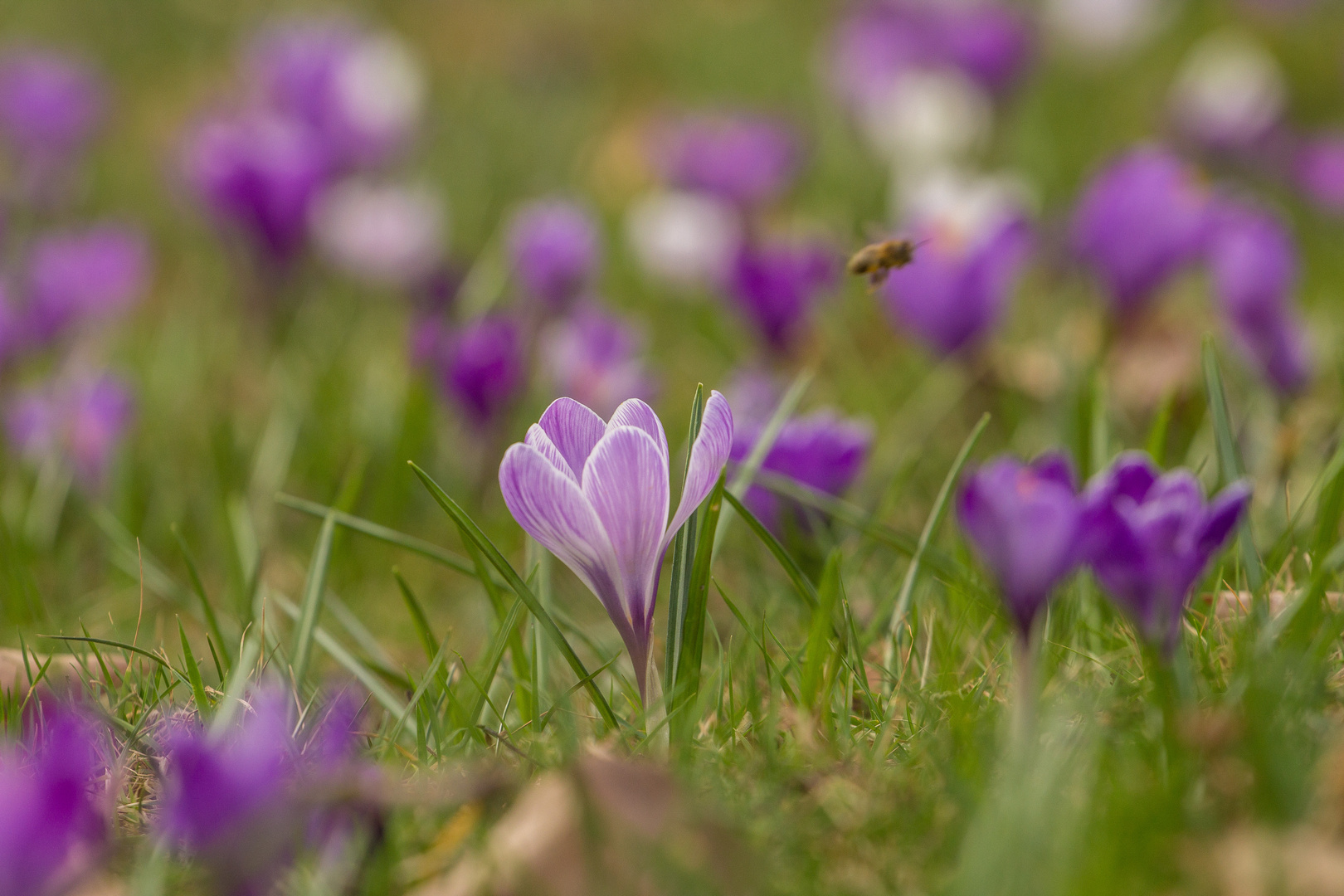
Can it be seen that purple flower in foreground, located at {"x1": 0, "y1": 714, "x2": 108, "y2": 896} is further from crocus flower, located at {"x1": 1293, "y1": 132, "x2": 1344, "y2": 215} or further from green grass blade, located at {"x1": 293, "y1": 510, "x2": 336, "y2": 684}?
crocus flower, located at {"x1": 1293, "y1": 132, "x2": 1344, "y2": 215}

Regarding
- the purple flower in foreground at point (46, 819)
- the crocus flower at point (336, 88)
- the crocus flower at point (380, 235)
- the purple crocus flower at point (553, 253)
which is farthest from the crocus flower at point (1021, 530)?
the crocus flower at point (336, 88)

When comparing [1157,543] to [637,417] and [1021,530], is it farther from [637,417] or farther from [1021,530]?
[637,417]

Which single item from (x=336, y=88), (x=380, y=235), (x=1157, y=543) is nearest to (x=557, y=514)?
(x=1157, y=543)

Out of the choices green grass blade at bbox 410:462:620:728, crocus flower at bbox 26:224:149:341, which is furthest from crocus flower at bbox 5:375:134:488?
green grass blade at bbox 410:462:620:728

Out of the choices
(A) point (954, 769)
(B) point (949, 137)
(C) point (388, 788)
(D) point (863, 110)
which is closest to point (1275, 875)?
(A) point (954, 769)

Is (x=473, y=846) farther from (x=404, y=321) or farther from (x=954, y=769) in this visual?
(x=404, y=321)

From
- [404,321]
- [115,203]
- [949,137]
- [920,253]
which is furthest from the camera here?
[115,203]
